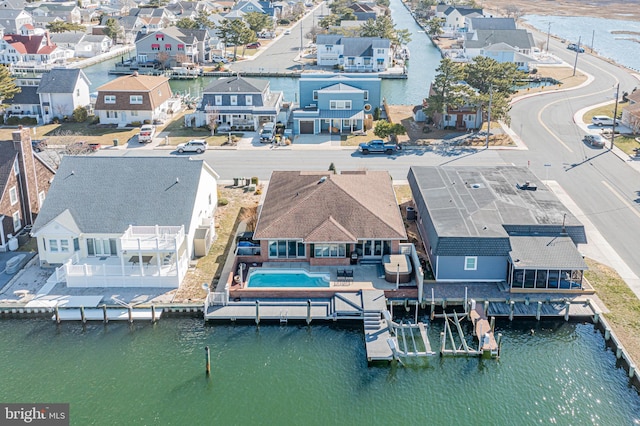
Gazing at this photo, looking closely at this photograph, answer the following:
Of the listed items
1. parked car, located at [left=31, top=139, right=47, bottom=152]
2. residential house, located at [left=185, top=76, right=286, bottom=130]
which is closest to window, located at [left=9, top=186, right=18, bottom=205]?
parked car, located at [left=31, top=139, right=47, bottom=152]

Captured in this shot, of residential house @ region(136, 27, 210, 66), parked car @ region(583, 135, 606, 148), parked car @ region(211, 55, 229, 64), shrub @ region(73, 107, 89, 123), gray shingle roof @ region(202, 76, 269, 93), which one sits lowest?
parked car @ region(583, 135, 606, 148)

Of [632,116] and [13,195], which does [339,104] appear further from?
[13,195]

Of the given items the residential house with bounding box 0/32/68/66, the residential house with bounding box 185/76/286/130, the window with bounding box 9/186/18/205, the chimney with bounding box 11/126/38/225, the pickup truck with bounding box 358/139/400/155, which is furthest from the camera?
the residential house with bounding box 0/32/68/66

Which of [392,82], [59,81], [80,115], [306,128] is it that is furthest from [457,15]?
[80,115]

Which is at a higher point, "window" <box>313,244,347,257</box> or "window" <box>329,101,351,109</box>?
"window" <box>329,101,351,109</box>

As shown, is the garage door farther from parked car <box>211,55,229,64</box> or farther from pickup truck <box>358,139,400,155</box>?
parked car <box>211,55,229,64</box>

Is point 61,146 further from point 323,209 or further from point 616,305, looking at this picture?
point 616,305
